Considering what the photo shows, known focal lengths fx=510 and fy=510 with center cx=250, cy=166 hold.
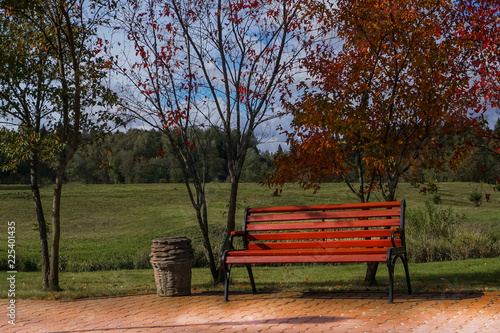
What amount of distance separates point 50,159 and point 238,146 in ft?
9.31

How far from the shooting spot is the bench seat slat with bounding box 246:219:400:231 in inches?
A: 230

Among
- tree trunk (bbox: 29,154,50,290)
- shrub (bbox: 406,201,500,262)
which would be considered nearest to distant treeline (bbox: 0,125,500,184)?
tree trunk (bbox: 29,154,50,290)

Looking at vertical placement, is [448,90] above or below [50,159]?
above

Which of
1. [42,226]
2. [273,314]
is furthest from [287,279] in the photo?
[273,314]

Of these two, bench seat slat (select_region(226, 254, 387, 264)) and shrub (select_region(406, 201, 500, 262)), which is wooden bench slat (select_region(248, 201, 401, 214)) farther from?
shrub (select_region(406, 201, 500, 262))

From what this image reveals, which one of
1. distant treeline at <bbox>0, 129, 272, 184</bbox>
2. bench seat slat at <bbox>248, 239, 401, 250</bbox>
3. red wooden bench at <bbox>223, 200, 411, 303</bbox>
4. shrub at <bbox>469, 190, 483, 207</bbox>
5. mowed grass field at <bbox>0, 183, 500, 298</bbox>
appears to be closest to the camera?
red wooden bench at <bbox>223, 200, 411, 303</bbox>

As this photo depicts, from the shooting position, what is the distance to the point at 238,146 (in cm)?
819

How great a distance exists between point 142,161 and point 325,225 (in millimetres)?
14837

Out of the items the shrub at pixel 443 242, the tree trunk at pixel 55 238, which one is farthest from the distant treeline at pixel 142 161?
the shrub at pixel 443 242

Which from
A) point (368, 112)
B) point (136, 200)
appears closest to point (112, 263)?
point (368, 112)

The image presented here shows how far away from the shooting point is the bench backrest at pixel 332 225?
577 centimetres

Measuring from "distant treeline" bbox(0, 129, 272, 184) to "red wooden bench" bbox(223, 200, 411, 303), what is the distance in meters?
2.26

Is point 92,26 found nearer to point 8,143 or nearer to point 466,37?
point 8,143

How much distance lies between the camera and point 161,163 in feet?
54.3
